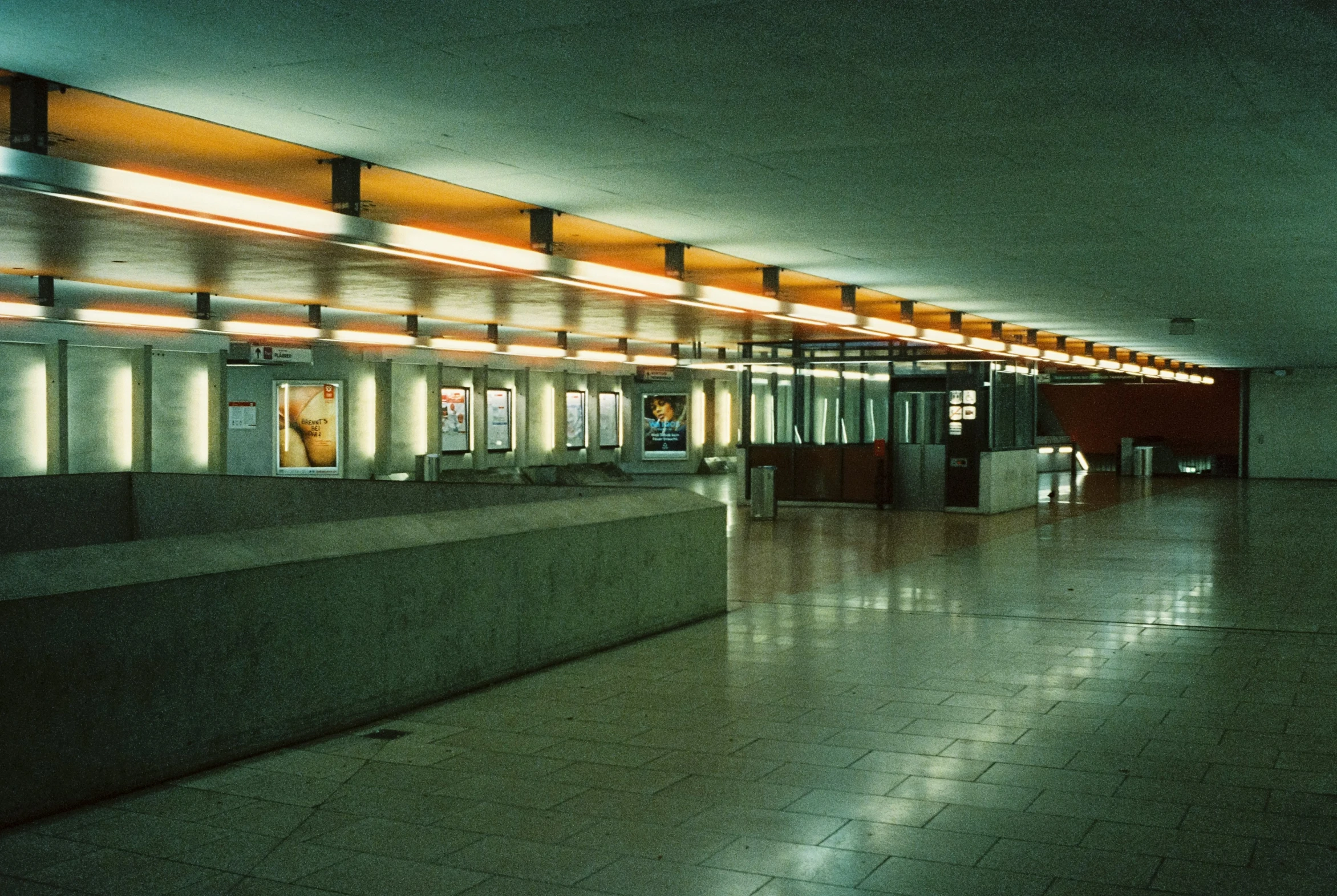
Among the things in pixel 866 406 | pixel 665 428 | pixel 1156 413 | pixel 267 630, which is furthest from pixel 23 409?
pixel 1156 413

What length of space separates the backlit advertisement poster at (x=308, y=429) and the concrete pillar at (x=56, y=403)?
5.36 metres

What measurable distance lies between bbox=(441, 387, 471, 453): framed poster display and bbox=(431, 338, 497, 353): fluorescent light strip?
9172 millimetres

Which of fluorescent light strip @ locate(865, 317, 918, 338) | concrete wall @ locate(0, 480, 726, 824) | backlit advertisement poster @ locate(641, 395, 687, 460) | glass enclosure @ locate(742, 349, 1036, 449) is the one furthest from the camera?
backlit advertisement poster @ locate(641, 395, 687, 460)

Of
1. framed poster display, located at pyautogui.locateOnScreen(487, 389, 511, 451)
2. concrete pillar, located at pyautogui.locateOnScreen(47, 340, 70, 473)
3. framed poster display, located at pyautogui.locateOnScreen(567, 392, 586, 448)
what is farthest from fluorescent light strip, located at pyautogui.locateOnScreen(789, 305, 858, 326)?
framed poster display, located at pyautogui.locateOnScreen(567, 392, 586, 448)

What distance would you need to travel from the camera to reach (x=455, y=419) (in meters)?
28.5

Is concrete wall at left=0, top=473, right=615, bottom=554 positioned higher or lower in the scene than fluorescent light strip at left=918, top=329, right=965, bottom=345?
lower

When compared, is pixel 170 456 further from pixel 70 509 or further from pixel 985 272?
pixel 985 272

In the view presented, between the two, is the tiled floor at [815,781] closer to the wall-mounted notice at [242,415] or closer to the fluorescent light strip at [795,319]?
the fluorescent light strip at [795,319]

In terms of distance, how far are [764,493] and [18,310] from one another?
39.4 feet

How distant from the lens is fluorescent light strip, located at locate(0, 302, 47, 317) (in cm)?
1165

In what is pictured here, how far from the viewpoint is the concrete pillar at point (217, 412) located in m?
21.8

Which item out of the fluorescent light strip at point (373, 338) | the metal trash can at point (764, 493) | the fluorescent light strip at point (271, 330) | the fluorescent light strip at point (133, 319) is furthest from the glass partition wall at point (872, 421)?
the fluorescent light strip at point (133, 319)

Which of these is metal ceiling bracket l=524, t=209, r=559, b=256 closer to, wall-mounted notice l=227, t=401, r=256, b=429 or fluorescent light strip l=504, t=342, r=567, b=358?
fluorescent light strip l=504, t=342, r=567, b=358

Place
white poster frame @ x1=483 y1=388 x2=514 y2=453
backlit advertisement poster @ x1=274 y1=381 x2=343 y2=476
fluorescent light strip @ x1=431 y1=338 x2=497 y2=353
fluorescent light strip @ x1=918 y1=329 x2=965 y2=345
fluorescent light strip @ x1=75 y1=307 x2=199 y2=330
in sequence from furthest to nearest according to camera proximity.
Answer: white poster frame @ x1=483 y1=388 x2=514 y2=453 → backlit advertisement poster @ x1=274 y1=381 x2=343 y2=476 → fluorescent light strip @ x1=431 y1=338 x2=497 y2=353 → fluorescent light strip @ x1=918 y1=329 x2=965 y2=345 → fluorescent light strip @ x1=75 y1=307 x2=199 y2=330
